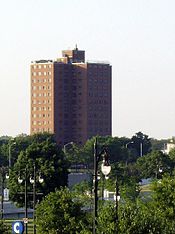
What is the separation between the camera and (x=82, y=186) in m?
102

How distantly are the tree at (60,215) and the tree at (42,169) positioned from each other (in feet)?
82.5

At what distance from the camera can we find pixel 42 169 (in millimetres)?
91750

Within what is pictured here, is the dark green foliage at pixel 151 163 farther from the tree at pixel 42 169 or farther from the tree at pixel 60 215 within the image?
the tree at pixel 60 215

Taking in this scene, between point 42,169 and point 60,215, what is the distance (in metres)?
32.3

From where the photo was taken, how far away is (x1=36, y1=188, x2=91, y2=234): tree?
5788cm

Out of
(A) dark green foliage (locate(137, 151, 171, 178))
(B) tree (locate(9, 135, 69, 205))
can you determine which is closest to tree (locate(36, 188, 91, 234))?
(B) tree (locate(9, 135, 69, 205))

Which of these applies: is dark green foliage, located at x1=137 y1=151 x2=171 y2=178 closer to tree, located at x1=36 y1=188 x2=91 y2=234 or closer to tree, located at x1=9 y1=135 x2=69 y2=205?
tree, located at x1=9 y1=135 x2=69 y2=205

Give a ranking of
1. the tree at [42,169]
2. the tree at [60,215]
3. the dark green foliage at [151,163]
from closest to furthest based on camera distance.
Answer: the tree at [60,215] < the tree at [42,169] < the dark green foliage at [151,163]

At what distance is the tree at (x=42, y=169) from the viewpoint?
89.6m

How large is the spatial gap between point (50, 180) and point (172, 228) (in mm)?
42701

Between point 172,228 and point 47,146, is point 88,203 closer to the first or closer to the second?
point 47,146

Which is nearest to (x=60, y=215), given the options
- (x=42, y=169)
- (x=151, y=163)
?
(x=42, y=169)

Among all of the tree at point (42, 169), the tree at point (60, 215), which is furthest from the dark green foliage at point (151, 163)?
the tree at point (60, 215)

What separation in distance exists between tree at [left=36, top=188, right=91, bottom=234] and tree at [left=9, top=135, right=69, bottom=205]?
82.5 ft
